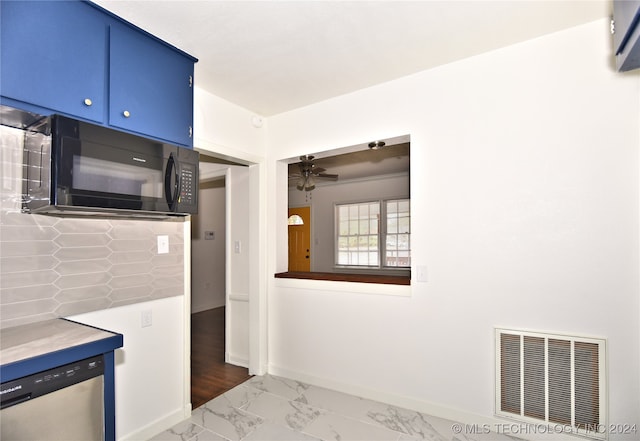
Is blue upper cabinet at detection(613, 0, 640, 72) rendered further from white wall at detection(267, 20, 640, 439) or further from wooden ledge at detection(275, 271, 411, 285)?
wooden ledge at detection(275, 271, 411, 285)

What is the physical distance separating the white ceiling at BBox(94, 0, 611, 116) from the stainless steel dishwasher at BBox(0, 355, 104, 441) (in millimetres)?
1776

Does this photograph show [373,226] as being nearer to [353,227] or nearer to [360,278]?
[353,227]

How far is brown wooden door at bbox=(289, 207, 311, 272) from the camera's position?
7.66m

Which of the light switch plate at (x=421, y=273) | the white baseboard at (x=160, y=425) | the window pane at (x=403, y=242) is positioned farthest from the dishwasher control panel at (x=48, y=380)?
the window pane at (x=403, y=242)

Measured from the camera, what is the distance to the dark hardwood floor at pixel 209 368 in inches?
119

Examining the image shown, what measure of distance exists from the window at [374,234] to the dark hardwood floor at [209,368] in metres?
3.04

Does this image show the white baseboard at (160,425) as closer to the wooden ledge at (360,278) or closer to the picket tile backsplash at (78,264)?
the picket tile backsplash at (78,264)

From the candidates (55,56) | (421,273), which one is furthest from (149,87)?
(421,273)

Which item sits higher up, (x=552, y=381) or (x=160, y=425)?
(x=552, y=381)

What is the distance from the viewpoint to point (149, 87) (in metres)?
2.07

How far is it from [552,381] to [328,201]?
567cm

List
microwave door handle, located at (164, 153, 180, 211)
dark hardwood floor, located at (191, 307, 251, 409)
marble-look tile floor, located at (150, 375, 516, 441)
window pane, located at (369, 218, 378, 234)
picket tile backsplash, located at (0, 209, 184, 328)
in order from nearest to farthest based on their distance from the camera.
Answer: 1. picket tile backsplash, located at (0, 209, 184, 328)
2. microwave door handle, located at (164, 153, 180, 211)
3. marble-look tile floor, located at (150, 375, 516, 441)
4. dark hardwood floor, located at (191, 307, 251, 409)
5. window pane, located at (369, 218, 378, 234)

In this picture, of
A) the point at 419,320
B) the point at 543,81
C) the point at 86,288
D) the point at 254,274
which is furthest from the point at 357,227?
the point at 86,288

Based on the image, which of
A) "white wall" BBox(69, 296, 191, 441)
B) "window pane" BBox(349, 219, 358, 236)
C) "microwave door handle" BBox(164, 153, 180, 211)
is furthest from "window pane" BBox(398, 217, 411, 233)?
"microwave door handle" BBox(164, 153, 180, 211)
